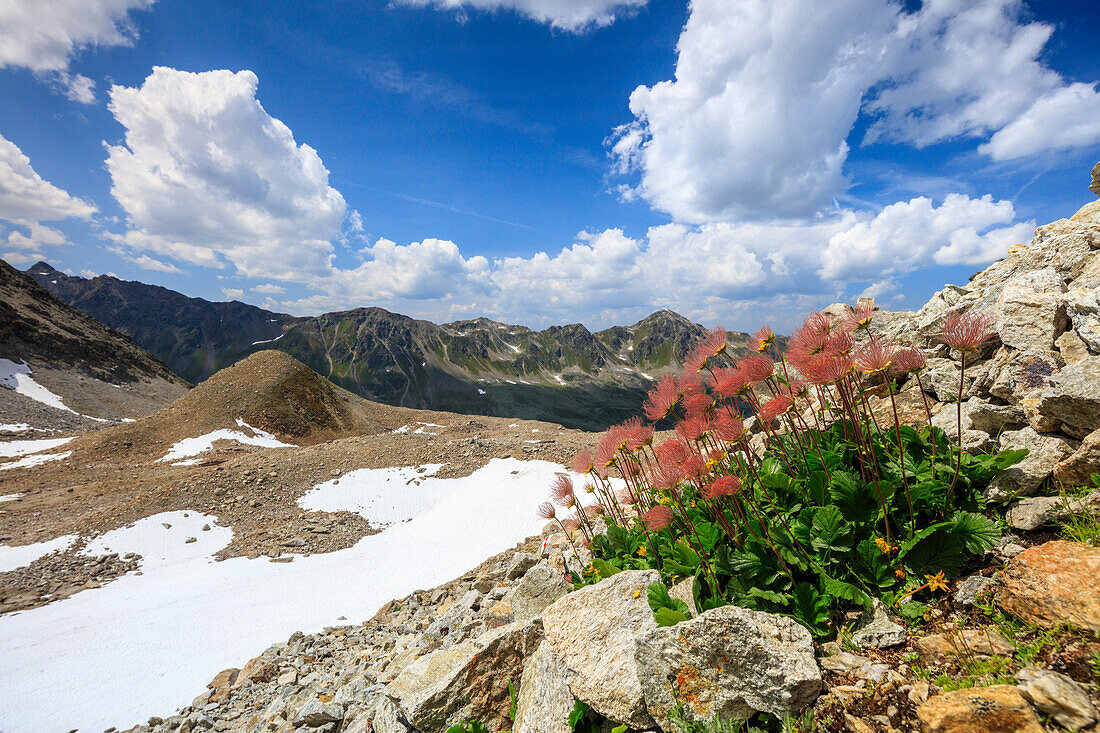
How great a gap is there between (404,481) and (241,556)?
21.0 ft

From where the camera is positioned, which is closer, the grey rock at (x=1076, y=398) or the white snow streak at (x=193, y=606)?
the grey rock at (x=1076, y=398)

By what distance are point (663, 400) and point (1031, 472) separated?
284 cm

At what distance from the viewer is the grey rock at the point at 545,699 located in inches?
126

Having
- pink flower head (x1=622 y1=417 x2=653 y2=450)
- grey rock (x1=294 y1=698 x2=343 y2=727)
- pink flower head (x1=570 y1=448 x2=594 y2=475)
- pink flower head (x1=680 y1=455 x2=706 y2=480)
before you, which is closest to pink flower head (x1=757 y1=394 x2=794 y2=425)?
pink flower head (x1=680 y1=455 x2=706 y2=480)

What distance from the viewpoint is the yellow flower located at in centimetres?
277

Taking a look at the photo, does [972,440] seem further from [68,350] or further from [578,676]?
[68,350]

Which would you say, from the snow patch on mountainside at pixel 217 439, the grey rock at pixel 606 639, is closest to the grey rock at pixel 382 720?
the grey rock at pixel 606 639

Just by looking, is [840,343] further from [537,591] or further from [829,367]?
[537,591]

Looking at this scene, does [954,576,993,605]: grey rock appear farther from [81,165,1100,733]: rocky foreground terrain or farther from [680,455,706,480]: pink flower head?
[680,455,706,480]: pink flower head

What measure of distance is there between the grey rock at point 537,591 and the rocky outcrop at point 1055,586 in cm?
Result: 388

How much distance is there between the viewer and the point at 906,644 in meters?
2.69

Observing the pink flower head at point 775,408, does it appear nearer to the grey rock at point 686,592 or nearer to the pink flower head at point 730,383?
the pink flower head at point 730,383

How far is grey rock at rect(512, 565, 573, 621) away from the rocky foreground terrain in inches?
1.0

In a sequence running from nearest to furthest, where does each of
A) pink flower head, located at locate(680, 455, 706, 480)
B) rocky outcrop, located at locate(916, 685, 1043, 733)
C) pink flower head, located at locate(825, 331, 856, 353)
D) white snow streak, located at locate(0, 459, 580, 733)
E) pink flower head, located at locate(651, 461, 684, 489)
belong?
rocky outcrop, located at locate(916, 685, 1043, 733), pink flower head, located at locate(825, 331, 856, 353), pink flower head, located at locate(680, 455, 706, 480), pink flower head, located at locate(651, 461, 684, 489), white snow streak, located at locate(0, 459, 580, 733)
